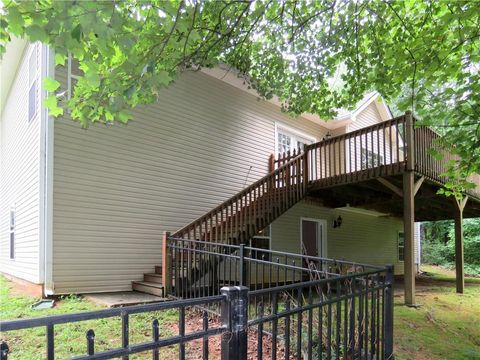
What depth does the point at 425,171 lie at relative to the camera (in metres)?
9.41

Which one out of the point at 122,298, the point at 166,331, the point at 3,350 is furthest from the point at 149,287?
the point at 3,350

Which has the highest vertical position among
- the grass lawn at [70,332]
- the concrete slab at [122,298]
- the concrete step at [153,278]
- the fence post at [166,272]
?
the fence post at [166,272]

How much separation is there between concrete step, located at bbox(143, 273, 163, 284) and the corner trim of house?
1.96 metres

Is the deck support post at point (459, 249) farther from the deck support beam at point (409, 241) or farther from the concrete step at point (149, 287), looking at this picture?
the concrete step at point (149, 287)

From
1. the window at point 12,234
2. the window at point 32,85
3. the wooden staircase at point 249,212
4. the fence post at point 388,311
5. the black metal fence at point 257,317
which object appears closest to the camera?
the black metal fence at point 257,317

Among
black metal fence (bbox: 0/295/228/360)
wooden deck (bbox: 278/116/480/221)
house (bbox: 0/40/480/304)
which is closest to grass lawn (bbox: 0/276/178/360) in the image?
house (bbox: 0/40/480/304)

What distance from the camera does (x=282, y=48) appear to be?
7730mm

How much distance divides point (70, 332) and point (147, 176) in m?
4.41

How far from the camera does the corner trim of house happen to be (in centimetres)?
697

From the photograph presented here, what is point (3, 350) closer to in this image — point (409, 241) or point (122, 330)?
point (122, 330)

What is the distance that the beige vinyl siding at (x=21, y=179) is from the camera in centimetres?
765

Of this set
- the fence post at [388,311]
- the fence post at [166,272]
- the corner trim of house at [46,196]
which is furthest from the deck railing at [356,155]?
A: the corner trim of house at [46,196]

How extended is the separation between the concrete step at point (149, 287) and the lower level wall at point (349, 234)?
492cm

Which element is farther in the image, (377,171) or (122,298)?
(377,171)
